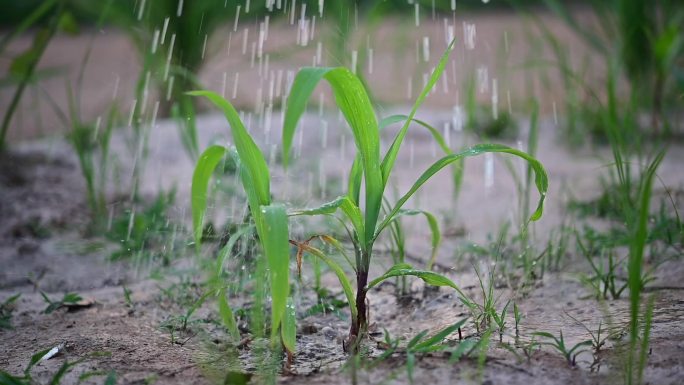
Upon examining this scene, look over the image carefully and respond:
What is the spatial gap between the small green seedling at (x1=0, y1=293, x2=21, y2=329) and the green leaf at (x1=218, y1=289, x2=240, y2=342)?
0.44 metres

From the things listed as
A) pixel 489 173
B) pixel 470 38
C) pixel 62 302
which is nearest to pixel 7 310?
pixel 62 302

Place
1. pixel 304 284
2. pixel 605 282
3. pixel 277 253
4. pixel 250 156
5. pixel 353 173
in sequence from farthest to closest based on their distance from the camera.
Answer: pixel 304 284
pixel 605 282
pixel 353 173
pixel 250 156
pixel 277 253

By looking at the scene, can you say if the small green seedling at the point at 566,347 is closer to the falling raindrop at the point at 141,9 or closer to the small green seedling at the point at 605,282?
the small green seedling at the point at 605,282

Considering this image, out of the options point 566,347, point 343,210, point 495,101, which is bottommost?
point 566,347

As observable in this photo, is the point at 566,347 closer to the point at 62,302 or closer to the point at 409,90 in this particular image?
the point at 62,302

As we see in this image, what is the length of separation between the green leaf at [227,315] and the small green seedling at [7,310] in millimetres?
442

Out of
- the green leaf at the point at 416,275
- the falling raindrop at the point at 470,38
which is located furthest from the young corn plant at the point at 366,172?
the falling raindrop at the point at 470,38

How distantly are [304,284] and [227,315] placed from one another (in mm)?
372

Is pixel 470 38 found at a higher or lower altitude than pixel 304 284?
higher

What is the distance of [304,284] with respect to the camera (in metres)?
1.56

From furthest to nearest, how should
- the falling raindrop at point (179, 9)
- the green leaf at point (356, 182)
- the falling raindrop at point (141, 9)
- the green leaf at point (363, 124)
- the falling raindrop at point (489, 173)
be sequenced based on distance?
1. the falling raindrop at point (141, 9)
2. the falling raindrop at point (179, 9)
3. the falling raindrop at point (489, 173)
4. the green leaf at point (356, 182)
5. the green leaf at point (363, 124)

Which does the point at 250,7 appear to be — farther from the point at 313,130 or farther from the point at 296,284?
the point at 296,284

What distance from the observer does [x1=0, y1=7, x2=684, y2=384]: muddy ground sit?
109 centimetres

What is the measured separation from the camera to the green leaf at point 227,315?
118 cm
